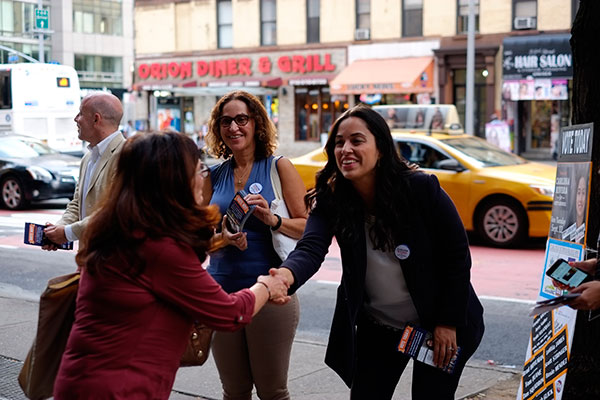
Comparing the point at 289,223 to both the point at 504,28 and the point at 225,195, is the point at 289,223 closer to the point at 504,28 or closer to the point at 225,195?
the point at 225,195

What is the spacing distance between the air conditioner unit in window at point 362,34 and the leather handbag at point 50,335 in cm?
3021

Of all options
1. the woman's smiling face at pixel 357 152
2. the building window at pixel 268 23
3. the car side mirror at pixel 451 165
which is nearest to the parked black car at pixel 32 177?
the car side mirror at pixel 451 165

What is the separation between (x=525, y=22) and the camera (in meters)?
28.8

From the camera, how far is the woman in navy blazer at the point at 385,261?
3346 mm

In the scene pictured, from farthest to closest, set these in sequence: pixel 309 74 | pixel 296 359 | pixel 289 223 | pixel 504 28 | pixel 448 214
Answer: pixel 309 74, pixel 504 28, pixel 296 359, pixel 289 223, pixel 448 214

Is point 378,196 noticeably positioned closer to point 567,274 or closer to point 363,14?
point 567,274

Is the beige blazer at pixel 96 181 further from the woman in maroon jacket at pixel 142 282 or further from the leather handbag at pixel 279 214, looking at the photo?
the woman in maroon jacket at pixel 142 282

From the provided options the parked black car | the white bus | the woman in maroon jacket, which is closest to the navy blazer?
the woman in maroon jacket

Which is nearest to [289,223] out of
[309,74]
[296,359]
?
[296,359]

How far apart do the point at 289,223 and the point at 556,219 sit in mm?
1384

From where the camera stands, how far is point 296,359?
6.23 meters

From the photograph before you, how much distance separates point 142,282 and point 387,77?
95.2 ft

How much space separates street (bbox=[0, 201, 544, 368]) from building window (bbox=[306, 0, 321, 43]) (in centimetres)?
2183

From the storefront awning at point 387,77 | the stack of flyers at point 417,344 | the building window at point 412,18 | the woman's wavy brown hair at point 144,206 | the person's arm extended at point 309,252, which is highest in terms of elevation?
the building window at point 412,18
